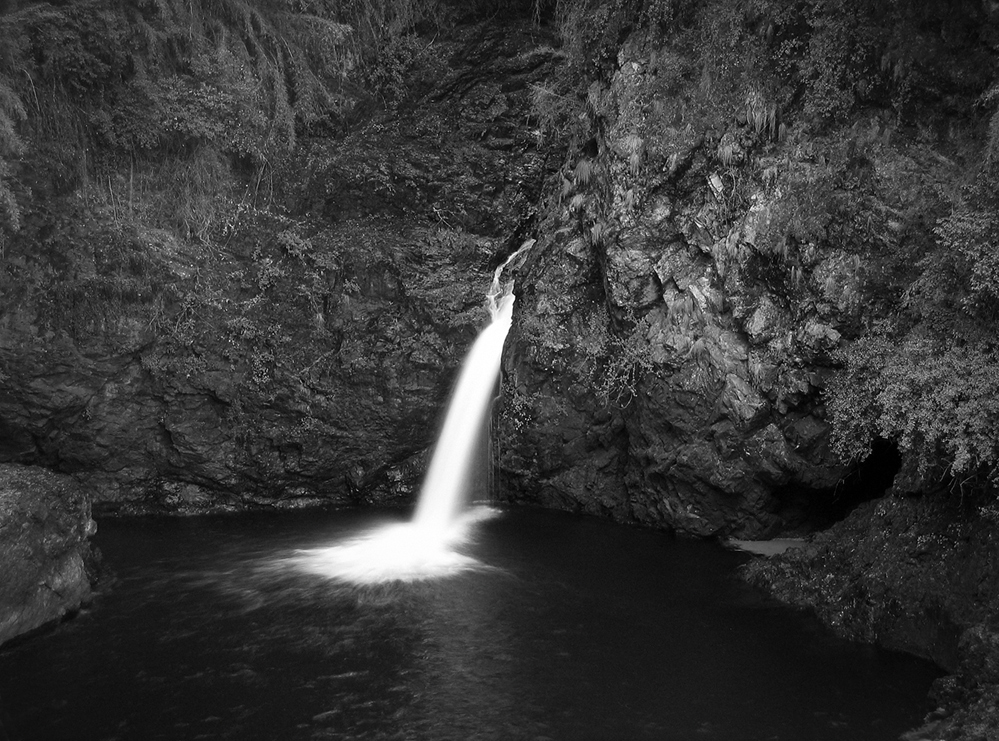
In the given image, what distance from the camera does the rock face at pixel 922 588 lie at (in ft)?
19.1

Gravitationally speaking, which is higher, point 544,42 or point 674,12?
point 544,42

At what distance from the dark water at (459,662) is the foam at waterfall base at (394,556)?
0.32 meters

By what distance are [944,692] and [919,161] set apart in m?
5.11

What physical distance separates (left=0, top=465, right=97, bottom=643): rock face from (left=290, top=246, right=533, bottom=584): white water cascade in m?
2.28

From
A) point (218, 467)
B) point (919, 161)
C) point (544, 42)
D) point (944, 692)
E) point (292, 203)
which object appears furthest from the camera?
point (544, 42)

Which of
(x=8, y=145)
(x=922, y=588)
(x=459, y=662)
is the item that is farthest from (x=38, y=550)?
(x=922, y=588)

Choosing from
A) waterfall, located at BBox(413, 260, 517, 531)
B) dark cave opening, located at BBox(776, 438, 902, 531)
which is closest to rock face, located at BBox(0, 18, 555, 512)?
waterfall, located at BBox(413, 260, 517, 531)

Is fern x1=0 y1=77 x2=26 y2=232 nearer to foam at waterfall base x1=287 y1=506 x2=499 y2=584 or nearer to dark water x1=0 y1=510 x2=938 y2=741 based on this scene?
dark water x1=0 y1=510 x2=938 y2=741

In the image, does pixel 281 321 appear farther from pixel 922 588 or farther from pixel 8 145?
pixel 922 588

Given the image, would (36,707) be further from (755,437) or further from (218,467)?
(755,437)

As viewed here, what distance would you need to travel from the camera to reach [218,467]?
1146 centimetres

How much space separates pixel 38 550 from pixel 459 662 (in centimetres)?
429

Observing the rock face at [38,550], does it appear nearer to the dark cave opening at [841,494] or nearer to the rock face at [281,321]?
the rock face at [281,321]

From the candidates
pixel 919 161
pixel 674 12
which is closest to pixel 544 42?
pixel 674 12
